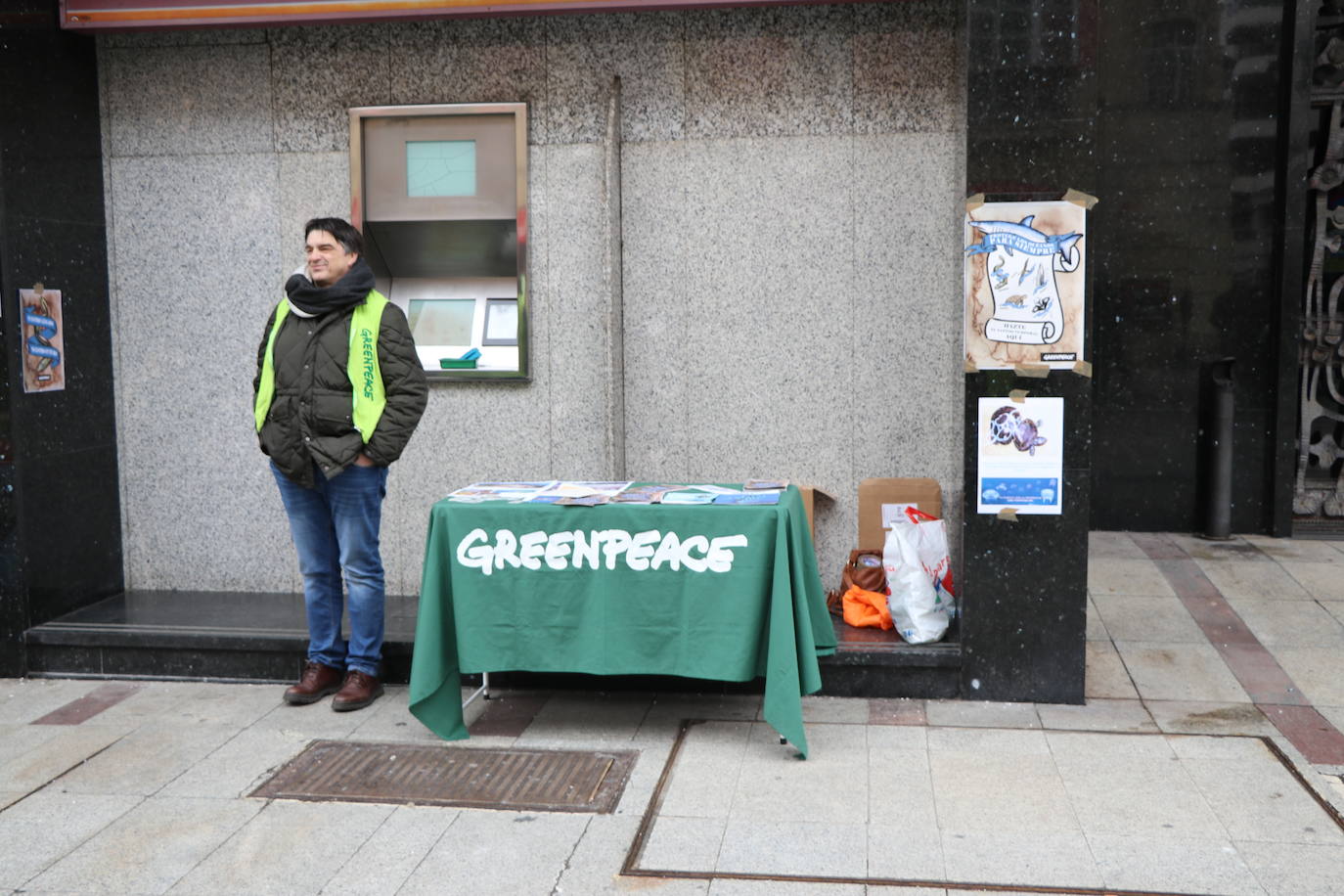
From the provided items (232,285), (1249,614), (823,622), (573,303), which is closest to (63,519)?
(232,285)

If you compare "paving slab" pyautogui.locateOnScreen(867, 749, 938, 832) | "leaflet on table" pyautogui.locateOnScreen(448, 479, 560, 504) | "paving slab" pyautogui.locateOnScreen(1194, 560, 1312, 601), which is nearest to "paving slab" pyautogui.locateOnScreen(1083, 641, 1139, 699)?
"paving slab" pyautogui.locateOnScreen(867, 749, 938, 832)

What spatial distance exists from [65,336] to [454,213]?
6.42ft

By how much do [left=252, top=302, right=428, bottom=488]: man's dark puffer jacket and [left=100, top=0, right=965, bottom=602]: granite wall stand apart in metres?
1.22

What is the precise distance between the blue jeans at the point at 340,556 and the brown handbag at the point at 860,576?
204cm

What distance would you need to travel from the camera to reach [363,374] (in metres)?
5.18

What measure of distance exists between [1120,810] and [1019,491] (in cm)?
141

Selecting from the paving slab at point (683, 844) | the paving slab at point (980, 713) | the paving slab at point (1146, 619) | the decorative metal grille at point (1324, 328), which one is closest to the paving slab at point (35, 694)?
the paving slab at point (683, 844)

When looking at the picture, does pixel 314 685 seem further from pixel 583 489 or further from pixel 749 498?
pixel 749 498

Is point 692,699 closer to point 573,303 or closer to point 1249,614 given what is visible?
point 573,303

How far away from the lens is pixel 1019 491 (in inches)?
204

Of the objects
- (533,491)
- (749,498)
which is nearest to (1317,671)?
(749,498)

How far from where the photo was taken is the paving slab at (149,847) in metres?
3.80

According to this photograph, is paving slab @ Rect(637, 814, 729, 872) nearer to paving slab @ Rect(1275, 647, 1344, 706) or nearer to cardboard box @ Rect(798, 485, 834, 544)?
cardboard box @ Rect(798, 485, 834, 544)

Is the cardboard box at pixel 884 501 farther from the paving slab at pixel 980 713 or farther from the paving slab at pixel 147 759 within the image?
the paving slab at pixel 147 759
